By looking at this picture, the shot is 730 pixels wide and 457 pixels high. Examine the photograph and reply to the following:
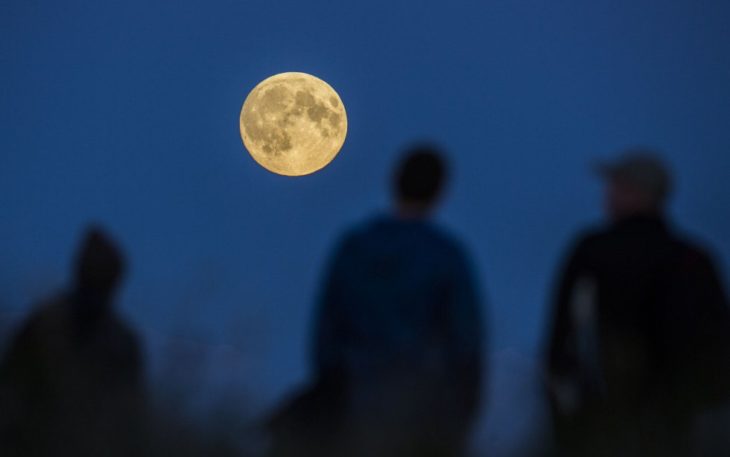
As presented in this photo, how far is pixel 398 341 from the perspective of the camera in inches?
195

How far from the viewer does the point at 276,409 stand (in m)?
4.91

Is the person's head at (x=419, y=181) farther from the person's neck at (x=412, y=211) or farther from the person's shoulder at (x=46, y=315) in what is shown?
the person's shoulder at (x=46, y=315)

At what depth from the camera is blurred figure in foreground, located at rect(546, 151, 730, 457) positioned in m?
5.02

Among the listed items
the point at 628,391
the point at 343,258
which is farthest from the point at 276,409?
the point at 628,391

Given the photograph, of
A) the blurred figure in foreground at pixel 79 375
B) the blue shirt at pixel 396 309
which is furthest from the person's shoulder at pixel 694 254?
the blurred figure in foreground at pixel 79 375

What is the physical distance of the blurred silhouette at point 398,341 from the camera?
4797 millimetres

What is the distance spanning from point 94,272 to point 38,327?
0.54 m

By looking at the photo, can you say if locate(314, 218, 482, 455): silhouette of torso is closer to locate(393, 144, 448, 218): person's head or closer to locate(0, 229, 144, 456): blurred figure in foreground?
locate(393, 144, 448, 218): person's head

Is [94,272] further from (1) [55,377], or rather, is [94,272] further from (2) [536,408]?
(2) [536,408]

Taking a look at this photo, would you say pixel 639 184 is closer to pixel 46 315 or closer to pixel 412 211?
pixel 412 211

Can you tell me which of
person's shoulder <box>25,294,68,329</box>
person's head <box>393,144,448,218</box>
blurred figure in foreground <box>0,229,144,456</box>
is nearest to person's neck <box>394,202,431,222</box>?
person's head <box>393,144,448,218</box>

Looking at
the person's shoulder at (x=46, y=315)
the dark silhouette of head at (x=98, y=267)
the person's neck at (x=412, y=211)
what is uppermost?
the person's neck at (x=412, y=211)

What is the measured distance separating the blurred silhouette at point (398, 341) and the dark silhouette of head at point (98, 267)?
925 mm

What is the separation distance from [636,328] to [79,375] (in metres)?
2.07
